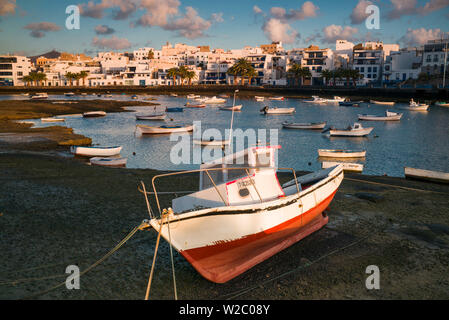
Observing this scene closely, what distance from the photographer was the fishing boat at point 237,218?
28.4 feet

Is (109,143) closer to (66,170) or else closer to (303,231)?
(66,170)

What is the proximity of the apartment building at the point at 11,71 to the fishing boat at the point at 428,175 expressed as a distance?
196486mm

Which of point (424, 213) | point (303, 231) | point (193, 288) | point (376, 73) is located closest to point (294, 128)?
point (424, 213)

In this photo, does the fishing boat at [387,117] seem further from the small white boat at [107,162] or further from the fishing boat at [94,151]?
the small white boat at [107,162]

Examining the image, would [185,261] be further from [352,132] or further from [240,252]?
[352,132]

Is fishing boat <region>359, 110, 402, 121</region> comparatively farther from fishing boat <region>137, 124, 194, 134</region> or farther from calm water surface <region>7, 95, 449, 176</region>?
fishing boat <region>137, 124, 194, 134</region>

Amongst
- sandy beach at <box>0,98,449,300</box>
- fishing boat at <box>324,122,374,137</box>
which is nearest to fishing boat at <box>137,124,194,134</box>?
fishing boat at <box>324,122,374,137</box>

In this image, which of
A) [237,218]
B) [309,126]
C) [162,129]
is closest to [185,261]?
[237,218]

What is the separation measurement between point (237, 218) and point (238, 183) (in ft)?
4.60

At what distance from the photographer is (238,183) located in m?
10.3

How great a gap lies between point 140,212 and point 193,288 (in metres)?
6.25

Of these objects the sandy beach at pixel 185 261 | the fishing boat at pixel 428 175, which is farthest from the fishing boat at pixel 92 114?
the fishing boat at pixel 428 175

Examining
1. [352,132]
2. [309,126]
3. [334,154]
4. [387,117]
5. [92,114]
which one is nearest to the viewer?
[334,154]
